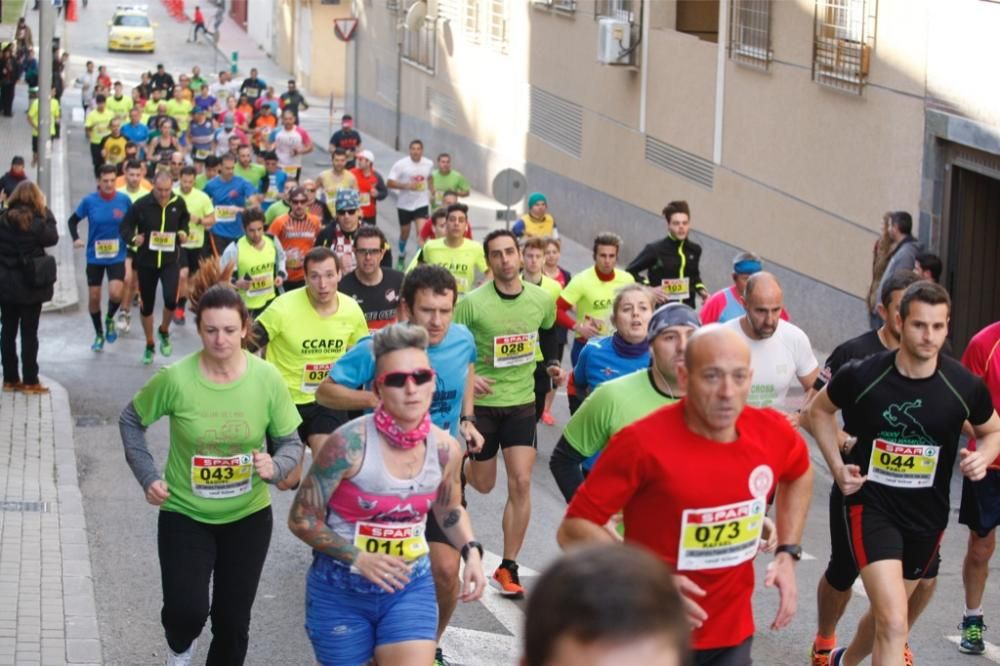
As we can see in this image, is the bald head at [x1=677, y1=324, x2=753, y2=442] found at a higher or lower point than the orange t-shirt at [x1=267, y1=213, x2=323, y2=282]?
higher

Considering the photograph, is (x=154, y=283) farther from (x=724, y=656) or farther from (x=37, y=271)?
(x=724, y=656)

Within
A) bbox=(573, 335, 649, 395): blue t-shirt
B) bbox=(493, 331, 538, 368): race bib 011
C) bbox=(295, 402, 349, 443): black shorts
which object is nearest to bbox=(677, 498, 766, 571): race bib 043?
bbox=(573, 335, 649, 395): blue t-shirt

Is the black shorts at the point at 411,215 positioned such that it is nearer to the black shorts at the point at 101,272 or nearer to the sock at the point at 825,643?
the black shorts at the point at 101,272

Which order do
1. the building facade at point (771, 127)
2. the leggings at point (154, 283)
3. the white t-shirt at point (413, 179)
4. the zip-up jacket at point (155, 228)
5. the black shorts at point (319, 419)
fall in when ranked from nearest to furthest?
1. the black shorts at point (319, 419)
2. the building facade at point (771, 127)
3. the zip-up jacket at point (155, 228)
4. the leggings at point (154, 283)
5. the white t-shirt at point (413, 179)

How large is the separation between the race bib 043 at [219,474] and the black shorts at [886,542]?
8.06 feet

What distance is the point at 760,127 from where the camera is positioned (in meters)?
21.2

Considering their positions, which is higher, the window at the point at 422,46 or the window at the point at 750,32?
the window at the point at 750,32

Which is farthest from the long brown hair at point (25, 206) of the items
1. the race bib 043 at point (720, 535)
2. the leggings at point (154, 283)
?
the race bib 043 at point (720, 535)

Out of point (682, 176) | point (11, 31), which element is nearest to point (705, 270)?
point (682, 176)

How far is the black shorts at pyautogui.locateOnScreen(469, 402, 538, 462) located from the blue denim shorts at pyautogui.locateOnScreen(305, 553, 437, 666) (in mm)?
3601

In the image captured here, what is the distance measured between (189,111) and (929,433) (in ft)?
112

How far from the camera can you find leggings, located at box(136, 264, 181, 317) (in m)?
17.8

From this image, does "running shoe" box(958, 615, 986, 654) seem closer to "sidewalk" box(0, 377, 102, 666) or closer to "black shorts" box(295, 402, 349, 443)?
"black shorts" box(295, 402, 349, 443)

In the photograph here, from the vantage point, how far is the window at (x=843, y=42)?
1808cm
